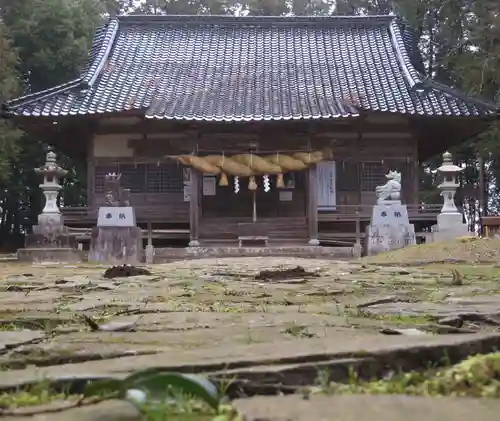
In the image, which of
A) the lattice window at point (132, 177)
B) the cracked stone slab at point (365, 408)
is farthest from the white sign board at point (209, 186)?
the cracked stone slab at point (365, 408)

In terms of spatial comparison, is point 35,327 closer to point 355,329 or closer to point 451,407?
point 355,329

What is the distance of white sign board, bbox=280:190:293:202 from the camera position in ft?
55.3

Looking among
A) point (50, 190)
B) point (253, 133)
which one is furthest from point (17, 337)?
point (253, 133)

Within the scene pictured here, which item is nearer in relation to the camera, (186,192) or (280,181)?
(280,181)

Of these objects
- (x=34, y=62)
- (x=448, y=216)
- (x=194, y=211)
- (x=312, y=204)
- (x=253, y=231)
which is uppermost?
(x=34, y=62)

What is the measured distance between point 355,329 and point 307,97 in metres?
14.8

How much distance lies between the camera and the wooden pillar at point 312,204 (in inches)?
590

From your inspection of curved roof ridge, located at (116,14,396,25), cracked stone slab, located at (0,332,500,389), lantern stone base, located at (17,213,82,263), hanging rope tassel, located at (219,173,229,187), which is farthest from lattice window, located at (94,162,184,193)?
cracked stone slab, located at (0,332,500,389)

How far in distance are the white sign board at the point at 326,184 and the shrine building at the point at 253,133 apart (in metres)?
0.03

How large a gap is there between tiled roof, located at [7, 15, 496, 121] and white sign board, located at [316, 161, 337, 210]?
161 cm

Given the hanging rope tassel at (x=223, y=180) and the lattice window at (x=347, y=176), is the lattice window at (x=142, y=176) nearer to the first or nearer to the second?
the hanging rope tassel at (x=223, y=180)

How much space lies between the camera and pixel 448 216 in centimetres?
1438

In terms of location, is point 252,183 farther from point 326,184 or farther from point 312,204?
point 326,184

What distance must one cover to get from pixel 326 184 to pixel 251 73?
163 inches
